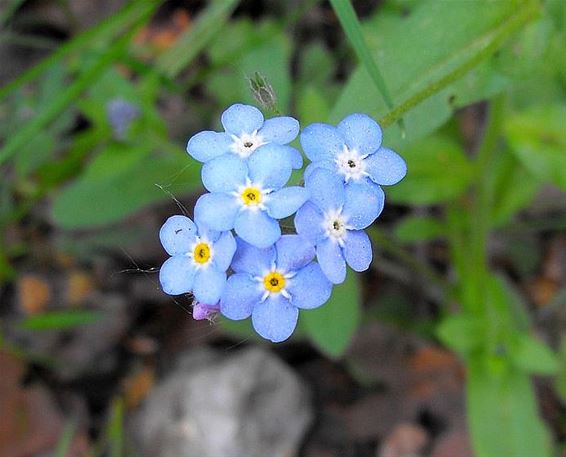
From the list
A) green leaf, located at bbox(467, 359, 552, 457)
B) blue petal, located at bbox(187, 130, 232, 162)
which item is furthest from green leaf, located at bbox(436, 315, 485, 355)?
blue petal, located at bbox(187, 130, 232, 162)

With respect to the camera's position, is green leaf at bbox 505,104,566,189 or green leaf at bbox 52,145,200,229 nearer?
green leaf at bbox 505,104,566,189

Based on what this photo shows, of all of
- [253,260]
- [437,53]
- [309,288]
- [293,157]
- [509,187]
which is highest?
[293,157]

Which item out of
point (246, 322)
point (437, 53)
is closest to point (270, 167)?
point (437, 53)

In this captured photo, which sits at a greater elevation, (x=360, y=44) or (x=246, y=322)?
(x=360, y=44)

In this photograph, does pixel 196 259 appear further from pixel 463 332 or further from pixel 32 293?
pixel 32 293

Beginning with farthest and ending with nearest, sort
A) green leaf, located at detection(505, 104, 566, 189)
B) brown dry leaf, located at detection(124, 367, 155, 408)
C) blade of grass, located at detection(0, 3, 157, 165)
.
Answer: brown dry leaf, located at detection(124, 367, 155, 408) → green leaf, located at detection(505, 104, 566, 189) → blade of grass, located at detection(0, 3, 157, 165)

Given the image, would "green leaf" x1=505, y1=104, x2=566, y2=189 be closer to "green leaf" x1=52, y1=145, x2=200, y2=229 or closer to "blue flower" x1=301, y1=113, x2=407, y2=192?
"green leaf" x1=52, y1=145, x2=200, y2=229
